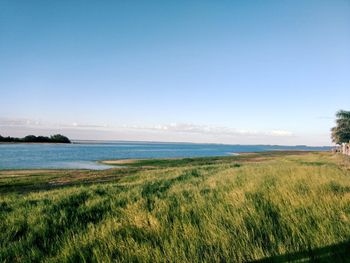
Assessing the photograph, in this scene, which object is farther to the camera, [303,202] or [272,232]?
[303,202]

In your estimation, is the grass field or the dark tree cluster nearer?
the grass field

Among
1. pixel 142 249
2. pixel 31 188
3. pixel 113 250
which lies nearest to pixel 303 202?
pixel 142 249

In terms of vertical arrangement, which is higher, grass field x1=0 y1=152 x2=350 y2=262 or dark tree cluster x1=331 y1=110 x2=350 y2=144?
dark tree cluster x1=331 y1=110 x2=350 y2=144

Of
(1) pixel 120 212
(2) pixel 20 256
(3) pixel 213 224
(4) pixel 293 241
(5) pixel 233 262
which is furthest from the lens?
(1) pixel 120 212

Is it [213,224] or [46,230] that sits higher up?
[213,224]

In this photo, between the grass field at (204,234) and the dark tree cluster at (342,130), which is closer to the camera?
the grass field at (204,234)

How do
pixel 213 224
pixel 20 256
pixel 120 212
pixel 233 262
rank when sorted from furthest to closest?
pixel 120 212, pixel 213 224, pixel 20 256, pixel 233 262

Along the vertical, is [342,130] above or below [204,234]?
above

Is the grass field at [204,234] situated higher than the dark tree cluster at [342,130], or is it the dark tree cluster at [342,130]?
the dark tree cluster at [342,130]

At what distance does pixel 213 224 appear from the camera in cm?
510

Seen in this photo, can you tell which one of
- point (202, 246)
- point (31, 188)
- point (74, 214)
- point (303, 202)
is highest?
point (303, 202)

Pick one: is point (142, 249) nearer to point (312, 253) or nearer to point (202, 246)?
point (202, 246)

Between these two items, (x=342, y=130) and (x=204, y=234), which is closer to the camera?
(x=204, y=234)

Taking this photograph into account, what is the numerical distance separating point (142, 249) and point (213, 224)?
5.07 ft
